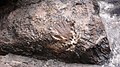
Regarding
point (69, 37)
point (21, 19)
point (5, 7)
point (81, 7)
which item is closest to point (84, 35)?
point (69, 37)

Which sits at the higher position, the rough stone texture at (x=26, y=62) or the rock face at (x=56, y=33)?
the rock face at (x=56, y=33)

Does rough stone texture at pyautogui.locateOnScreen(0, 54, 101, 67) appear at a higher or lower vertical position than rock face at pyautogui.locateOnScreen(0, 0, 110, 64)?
lower

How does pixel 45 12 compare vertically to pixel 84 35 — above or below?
above

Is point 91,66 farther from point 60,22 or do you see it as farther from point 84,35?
point 60,22

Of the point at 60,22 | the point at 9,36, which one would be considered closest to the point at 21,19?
the point at 9,36

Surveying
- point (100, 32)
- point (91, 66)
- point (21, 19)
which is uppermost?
point (21, 19)

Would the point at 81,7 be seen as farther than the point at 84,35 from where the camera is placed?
Yes

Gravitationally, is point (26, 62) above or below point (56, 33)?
below
